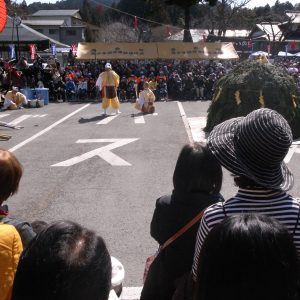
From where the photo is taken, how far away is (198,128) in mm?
14484

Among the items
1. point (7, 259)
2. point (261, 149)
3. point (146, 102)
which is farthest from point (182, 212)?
point (146, 102)

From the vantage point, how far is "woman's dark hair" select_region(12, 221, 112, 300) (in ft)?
5.18

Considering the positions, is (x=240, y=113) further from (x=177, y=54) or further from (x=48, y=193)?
(x=177, y=54)

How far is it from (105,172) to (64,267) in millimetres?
7678

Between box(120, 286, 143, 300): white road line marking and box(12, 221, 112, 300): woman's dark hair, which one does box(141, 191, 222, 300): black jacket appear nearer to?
box(12, 221, 112, 300): woman's dark hair

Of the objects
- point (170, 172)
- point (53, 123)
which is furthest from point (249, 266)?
point (53, 123)

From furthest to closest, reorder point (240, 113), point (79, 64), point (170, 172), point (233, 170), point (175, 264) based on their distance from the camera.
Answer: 1. point (79, 64)
2. point (240, 113)
3. point (170, 172)
4. point (175, 264)
5. point (233, 170)

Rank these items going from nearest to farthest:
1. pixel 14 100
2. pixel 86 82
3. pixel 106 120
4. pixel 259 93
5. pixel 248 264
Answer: pixel 248 264 < pixel 259 93 < pixel 106 120 < pixel 14 100 < pixel 86 82

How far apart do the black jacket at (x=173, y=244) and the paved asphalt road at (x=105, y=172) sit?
6.78 ft

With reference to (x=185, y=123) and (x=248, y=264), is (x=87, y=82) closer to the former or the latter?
(x=185, y=123)

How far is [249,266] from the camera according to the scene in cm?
145

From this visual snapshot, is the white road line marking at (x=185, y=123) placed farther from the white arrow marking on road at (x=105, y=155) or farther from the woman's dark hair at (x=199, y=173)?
the woman's dark hair at (x=199, y=173)

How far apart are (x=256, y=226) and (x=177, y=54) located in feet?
89.6

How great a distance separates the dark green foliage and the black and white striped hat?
1018cm
